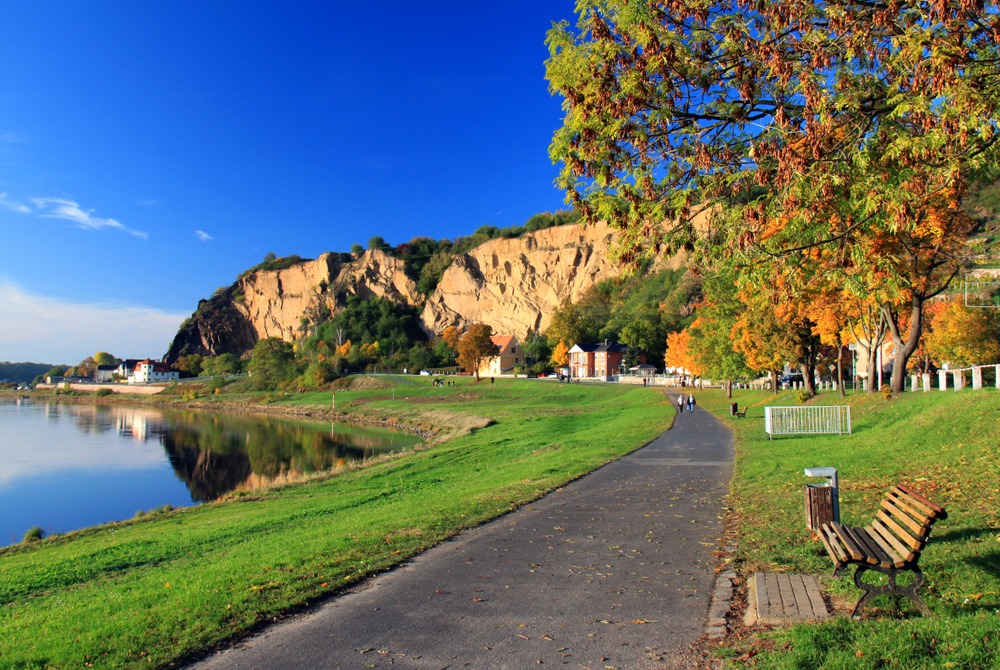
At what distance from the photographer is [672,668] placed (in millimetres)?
4121

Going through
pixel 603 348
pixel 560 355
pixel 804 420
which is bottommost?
pixel 804 420

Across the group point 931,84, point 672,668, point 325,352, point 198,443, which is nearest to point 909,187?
point 931,84

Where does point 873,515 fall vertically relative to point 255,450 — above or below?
above

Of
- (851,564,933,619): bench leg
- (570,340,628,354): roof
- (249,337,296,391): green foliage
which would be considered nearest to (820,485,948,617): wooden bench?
(851,564,933,619): bench leg

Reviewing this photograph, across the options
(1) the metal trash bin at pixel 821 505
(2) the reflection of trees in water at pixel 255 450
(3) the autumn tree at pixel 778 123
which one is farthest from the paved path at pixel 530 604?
(2) the reflection of trees in water at pixel 255 450

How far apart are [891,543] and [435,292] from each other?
114 m

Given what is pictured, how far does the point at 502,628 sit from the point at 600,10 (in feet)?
19.8

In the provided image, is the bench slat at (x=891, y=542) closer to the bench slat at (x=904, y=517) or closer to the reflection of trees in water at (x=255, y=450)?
the bench slat at (x=904, y=517)

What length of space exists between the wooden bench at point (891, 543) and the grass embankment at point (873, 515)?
19 cm

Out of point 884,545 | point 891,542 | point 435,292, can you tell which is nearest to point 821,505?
point 884,545

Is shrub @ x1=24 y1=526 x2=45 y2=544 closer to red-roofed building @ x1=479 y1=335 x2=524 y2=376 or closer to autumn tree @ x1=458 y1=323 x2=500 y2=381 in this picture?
autumn tree @ x1=458 y1=323 x2=500 y2=381

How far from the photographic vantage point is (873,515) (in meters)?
7.91

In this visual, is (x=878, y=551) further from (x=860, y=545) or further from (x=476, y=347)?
(x=476, y=347)

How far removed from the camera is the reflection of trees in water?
89.0ft
